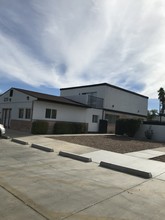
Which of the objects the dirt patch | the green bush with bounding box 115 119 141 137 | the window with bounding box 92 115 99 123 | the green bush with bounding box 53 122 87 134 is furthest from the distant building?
the dirt patch

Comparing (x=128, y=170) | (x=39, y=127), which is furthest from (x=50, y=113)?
(x=128, y=170)

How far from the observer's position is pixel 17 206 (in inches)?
175

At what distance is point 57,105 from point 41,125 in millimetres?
3048

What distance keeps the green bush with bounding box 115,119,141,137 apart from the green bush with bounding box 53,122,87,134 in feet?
12.3

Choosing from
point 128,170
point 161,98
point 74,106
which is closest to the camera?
point 128,170

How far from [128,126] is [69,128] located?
5.77 m

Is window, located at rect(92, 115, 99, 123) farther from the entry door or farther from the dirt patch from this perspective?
the dirt patch

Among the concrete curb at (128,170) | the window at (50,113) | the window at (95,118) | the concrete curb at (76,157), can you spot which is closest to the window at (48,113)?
the window at (50,113)

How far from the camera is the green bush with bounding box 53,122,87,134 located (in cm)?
2278

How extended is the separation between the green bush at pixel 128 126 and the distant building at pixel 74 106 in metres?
4.22

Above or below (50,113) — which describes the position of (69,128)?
below

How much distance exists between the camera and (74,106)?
2498cm

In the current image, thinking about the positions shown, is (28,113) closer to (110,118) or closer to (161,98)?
(110,118)

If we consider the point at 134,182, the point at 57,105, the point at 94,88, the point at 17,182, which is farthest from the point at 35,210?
the point at 94,88
